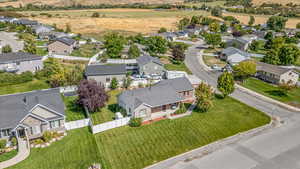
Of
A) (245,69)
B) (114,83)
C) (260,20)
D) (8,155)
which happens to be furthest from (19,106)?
(260,20)

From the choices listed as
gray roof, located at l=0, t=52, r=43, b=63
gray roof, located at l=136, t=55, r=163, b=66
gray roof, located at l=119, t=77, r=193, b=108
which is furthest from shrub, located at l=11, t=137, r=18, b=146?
gray roof, located at l=136, t=55, r=163, b=66

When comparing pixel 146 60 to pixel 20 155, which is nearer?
pixel 20 155

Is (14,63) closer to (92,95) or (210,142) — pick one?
(92,95)

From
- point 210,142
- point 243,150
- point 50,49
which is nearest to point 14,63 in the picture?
point 50,49

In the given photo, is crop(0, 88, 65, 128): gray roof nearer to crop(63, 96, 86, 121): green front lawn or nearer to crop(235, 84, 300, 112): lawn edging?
crop(63, 96, 86, 121): green front lawn

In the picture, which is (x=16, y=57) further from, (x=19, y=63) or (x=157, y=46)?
(x=157, y=46)
